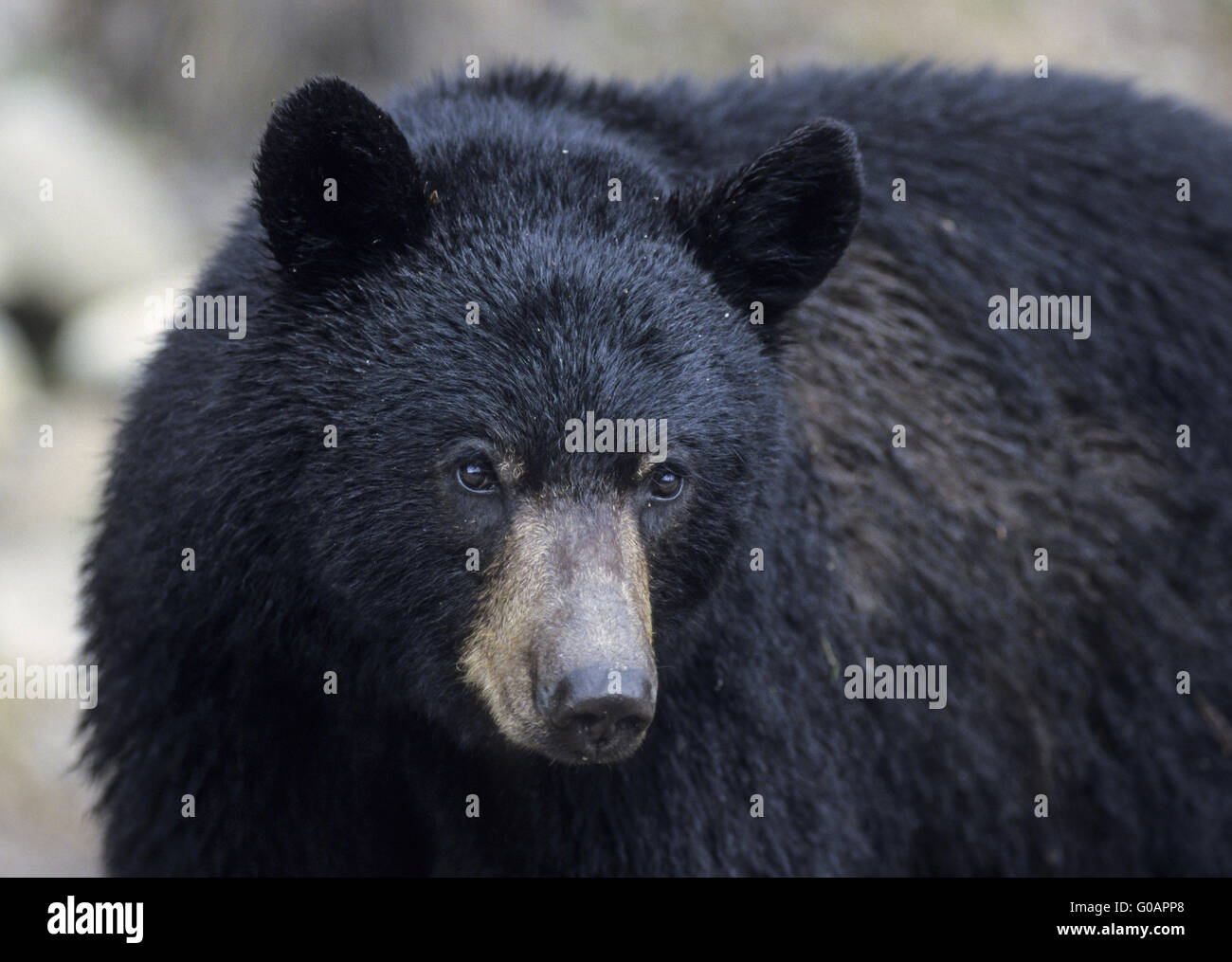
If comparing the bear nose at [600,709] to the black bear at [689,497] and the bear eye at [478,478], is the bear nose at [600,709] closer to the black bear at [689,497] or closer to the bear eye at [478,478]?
the black bear at [689,497]

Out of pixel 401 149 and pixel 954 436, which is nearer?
pixel 401 149

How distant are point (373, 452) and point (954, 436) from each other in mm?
2137

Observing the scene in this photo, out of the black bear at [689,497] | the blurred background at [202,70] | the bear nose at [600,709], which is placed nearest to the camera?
the bear nose at [600,709]

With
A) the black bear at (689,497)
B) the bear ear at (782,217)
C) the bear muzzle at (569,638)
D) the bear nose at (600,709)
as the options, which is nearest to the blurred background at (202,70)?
the black bear at (689,497)

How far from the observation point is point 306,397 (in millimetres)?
3984

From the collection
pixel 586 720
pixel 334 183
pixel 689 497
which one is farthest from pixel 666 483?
pixel 334 183

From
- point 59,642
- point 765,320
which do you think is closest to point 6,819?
point 59,642

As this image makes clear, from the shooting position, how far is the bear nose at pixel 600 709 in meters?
3.46

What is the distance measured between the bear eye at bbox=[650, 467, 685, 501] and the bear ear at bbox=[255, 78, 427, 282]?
87 cm

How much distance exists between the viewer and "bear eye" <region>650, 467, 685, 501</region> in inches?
157

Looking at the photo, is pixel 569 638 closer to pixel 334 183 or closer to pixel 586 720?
pixel 586 720

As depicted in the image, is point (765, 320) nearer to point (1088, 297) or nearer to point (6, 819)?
point (1088, 297)

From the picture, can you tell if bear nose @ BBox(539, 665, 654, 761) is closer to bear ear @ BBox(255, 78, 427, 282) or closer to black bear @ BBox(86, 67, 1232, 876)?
black bear @ BBox(86, 67, 1232, 876)

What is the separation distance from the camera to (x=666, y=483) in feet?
13.1
